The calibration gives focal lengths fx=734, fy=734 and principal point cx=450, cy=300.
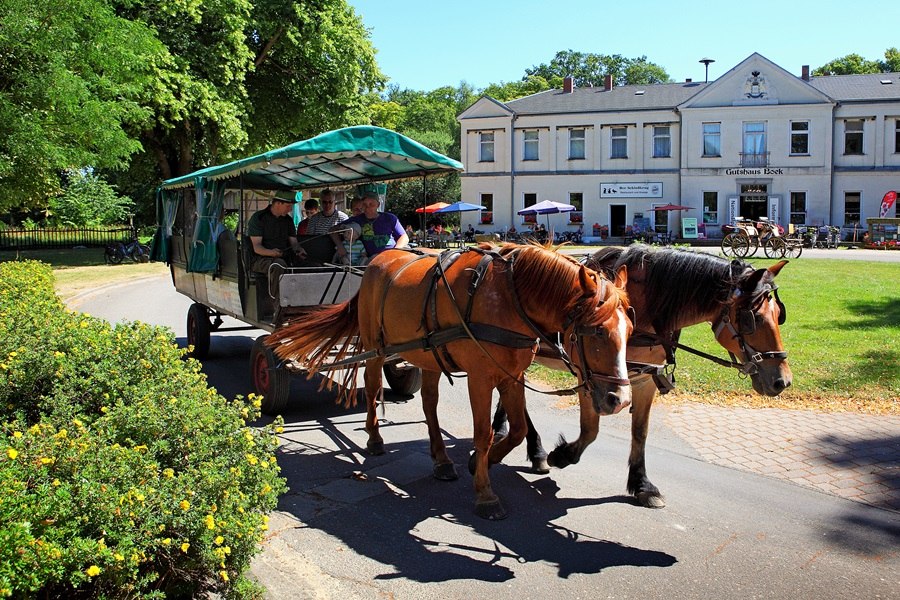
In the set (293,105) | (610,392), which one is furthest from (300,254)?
(293,105)

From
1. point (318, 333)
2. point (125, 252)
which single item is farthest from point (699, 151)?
point (318, 333)

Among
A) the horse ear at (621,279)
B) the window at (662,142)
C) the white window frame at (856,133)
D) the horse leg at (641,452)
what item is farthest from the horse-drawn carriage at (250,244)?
the white window frame at (856,133)

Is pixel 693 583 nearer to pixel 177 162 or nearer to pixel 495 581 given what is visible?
pixel 495 581

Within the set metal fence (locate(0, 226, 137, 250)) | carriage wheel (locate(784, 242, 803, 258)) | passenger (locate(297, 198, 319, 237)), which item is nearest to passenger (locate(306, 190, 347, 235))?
passenger (locate(297, 198, 319, 237))

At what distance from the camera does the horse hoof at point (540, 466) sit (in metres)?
6.01

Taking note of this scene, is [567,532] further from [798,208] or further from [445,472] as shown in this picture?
[798,208]

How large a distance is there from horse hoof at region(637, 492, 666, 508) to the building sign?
4006 centimetres

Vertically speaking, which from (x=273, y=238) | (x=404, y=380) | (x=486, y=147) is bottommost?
(x=404, y=380)

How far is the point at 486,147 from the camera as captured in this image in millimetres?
46125

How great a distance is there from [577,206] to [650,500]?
4079 centimetres

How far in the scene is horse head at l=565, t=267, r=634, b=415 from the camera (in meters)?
4.29

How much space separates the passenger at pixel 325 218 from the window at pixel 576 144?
123ft

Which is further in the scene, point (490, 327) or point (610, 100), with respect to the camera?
point (610, 100)

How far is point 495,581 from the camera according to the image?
13.6ft
